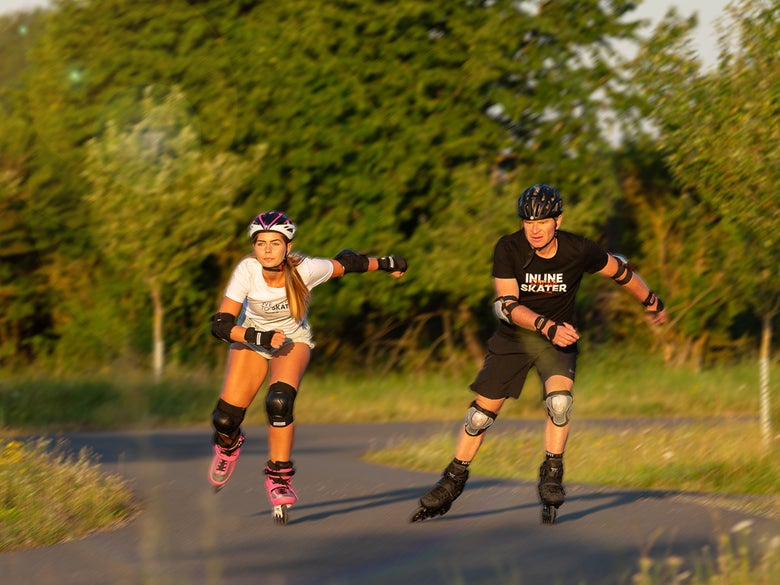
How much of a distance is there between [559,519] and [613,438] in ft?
18.0

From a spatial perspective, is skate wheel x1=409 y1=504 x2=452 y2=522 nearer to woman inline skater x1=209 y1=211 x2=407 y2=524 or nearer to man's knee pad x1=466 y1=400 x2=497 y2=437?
man's knee pad x1=466 y1=400 x2=497 y2=437

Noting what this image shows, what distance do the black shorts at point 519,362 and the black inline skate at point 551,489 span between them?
504 mm

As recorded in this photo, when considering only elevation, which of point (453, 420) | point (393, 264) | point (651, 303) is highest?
point (393, 264)

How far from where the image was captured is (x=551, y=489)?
730 centimetres

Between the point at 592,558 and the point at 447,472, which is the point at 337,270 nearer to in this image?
the point at 447,472

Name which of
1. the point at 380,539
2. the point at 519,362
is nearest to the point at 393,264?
the point at 519,362

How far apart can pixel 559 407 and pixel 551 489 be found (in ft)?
1.50

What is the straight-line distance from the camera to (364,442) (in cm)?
1502

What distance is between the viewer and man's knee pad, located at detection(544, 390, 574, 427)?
750cm

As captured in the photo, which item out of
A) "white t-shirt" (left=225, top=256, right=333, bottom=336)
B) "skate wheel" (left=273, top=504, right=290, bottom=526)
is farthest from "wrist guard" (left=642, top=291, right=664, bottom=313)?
"skate wheel" (left=273, top=504, right=290, bottom=526)

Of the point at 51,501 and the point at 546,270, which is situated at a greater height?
the point at 546,270

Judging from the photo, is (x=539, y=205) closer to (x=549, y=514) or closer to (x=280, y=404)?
(x=549, y=514)

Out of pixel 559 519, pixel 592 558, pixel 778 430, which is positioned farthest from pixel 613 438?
pixel 592 558

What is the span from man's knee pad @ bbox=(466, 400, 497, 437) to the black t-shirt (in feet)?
2.05
